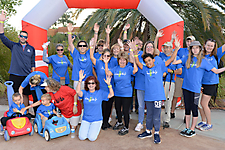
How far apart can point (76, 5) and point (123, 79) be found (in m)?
2.76

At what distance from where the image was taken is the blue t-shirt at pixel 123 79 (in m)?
3.57

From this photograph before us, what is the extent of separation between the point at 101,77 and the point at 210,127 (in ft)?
9.05

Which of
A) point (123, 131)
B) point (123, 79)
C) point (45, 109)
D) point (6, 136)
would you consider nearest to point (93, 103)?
point (123, 79)

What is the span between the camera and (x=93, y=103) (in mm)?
3418

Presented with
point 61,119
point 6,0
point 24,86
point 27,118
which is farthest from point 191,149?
point 6,0

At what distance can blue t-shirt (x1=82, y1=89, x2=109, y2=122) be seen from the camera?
3.43 metres

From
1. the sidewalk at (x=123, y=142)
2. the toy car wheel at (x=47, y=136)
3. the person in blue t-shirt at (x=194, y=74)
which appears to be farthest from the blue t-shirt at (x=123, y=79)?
the toy car wheel at (x=47, y=136)

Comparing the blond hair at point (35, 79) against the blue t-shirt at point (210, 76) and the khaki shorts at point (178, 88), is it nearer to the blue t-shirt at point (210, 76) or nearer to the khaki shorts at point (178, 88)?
the khaki shorts at point (178, 88)

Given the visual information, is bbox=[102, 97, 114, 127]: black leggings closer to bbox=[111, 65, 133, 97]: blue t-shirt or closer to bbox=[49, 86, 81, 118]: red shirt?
bbox=[111, 65, 133, 97]: blue t-shirt

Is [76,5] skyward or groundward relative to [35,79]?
skyward

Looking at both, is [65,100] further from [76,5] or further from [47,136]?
[76,5]

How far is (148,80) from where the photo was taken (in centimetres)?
335

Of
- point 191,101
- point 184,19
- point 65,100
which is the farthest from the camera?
point 184,19

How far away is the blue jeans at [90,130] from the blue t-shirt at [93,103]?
0.27 ft
